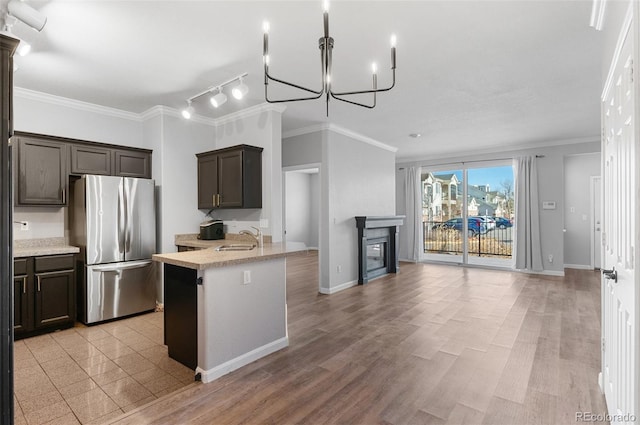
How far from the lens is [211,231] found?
14.5 feet

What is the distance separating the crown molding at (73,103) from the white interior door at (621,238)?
5.14m

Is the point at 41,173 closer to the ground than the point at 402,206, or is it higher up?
higher up

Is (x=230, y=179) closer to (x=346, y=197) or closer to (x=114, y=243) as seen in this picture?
(x=114, y=243)

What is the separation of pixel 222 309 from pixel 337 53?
2424 millimetres

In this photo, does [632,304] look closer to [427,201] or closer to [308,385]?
[308,385]

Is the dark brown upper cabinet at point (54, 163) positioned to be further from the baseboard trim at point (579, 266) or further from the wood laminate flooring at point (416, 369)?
the baseboard trim at point (579, 266)

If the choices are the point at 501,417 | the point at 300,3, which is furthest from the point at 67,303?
the point at 501,417

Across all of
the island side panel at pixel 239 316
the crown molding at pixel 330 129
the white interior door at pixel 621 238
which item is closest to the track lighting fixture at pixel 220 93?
the island side panel at pixel 239 316

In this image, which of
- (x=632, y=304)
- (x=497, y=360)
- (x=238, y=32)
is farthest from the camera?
(x=497, y=360)

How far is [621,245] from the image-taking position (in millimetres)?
1578

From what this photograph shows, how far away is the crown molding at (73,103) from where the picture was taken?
3.71 metres

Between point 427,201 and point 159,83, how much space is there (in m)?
6.68

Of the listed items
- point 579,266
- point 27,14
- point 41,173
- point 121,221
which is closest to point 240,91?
point 27,14

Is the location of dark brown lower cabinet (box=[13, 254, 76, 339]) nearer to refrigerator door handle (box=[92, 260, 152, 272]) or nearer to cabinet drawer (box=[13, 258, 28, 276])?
cabinet drawer (box=[13, 258, 28, 276])
